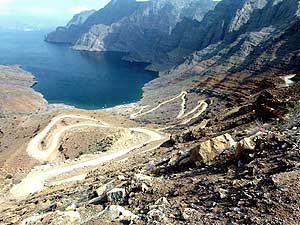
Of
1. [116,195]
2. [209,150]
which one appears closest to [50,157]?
[209,150]

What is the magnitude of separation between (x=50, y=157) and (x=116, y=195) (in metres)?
42.3

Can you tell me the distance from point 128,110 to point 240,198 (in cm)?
13182

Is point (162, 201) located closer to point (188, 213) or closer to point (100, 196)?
point (188, 213)

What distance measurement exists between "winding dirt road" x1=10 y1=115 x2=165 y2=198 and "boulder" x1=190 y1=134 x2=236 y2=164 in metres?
22.7

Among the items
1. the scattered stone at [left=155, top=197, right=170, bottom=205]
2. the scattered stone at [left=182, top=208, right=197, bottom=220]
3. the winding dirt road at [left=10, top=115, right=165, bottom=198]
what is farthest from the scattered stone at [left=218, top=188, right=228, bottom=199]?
the winding dirt road at [left=10, top=115, right=165, bottom=198]

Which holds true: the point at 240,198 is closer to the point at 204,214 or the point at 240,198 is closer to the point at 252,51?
the point at 204,214

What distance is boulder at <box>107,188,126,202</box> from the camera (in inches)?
861

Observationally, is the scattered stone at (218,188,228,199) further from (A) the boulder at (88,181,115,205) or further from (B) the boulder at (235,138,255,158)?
(A) the boulder at (88,181,115,205)

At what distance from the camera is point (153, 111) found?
460ft

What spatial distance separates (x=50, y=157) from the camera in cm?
6266

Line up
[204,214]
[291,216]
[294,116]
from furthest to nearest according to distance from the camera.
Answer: [294,116]
[204,214]
[291,216]

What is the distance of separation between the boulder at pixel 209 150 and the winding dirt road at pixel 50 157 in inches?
893

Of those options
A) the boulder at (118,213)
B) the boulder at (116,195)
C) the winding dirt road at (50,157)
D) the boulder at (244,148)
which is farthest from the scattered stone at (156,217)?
the winding dirt road at (50,157)

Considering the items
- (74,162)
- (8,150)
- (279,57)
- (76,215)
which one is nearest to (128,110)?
(279,57)
